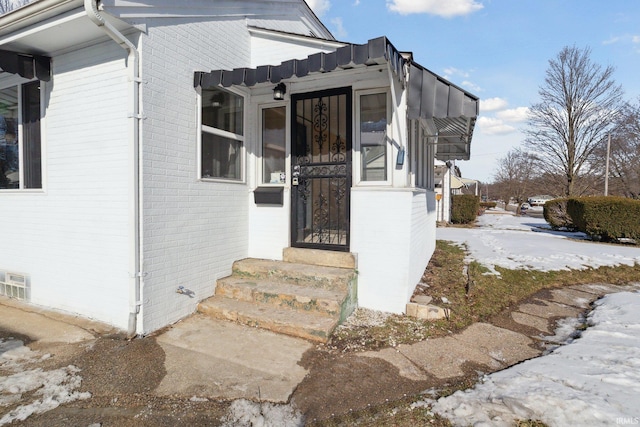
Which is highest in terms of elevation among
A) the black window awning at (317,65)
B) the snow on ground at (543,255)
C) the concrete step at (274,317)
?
the black window awning at (317,65)

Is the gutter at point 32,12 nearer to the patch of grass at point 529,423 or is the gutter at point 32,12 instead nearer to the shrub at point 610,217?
the patch of grass at point 529,423

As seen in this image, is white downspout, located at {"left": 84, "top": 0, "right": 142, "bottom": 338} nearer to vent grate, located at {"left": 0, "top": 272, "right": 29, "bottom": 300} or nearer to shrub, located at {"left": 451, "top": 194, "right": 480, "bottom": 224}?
vent grate, located at {"left": 0, "top": 272, "right": 29, "bottom": 300}

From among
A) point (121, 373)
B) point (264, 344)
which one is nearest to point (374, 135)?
point (264, 344)

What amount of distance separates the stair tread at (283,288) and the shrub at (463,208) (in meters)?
14.0

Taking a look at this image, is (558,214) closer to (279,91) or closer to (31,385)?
(279,91)

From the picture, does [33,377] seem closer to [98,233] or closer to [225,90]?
[98,233]

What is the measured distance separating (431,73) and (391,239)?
2026mm

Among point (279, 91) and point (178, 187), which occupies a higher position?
point (279, 91)

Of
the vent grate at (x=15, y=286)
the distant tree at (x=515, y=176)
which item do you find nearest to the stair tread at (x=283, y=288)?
the vent grate at (x=15, y=286)

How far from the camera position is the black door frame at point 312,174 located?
4.31 metres

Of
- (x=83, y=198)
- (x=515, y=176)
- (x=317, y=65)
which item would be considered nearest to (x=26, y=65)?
(x=83, y=198)

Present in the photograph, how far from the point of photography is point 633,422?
1.93 meters

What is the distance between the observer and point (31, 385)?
8.17 ft

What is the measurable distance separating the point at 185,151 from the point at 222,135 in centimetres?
74
